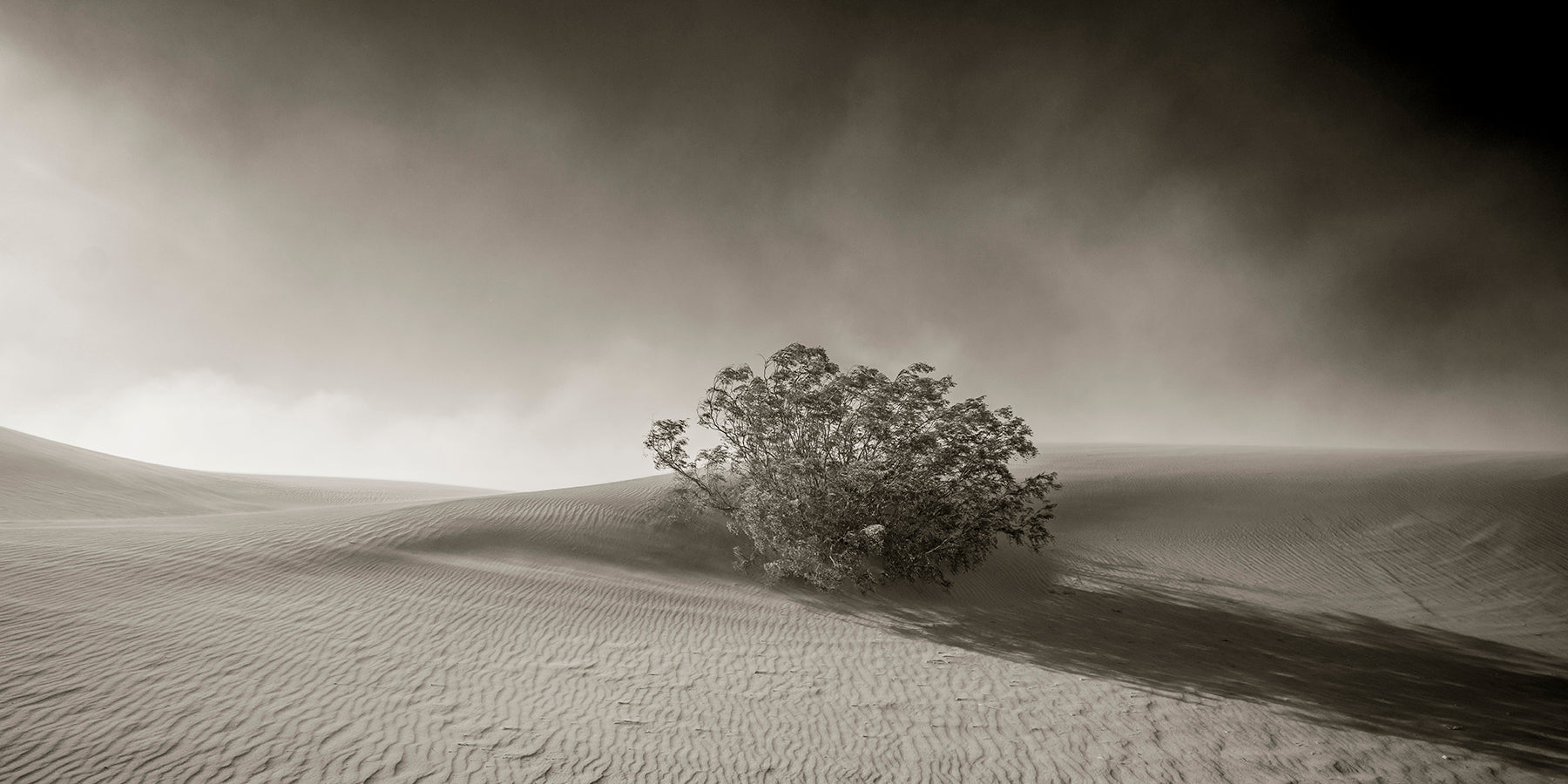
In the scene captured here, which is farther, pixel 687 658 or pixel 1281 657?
pixel 1281 657

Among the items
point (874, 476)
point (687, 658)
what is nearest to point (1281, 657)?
point (874, 476)

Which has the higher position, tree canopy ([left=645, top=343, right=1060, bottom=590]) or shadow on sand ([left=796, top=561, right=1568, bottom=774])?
tree canopy ([left=645, top=343, right=1060, bottom=590])

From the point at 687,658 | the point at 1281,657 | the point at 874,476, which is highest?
the point at 874,476

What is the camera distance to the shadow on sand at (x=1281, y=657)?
9.83 m

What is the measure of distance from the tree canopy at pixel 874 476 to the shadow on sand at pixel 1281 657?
3.60 ft

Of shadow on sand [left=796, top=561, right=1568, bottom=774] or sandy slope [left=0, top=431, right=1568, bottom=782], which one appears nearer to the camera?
sandy slope [left=0, top=431, right=1568, bottom=782]

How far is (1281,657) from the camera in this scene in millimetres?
13023

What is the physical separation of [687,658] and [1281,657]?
38.1ft

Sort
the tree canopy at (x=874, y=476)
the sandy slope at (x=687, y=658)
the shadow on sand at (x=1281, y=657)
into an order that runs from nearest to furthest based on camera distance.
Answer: the sandy slope at (x=687, y=658)
the shadow on sand at (x=1281, y=657)
the tree canopy at (x=874, y=476)

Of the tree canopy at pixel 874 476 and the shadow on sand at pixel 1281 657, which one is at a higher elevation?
the tree canopy at pixel 874 476

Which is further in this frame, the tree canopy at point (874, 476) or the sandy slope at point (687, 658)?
the tree canopy at point (874, 476)

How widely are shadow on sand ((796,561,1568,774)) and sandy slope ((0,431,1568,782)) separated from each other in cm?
9

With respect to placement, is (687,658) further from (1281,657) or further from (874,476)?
(1281,657)

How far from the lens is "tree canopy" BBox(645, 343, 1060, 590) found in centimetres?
1546
